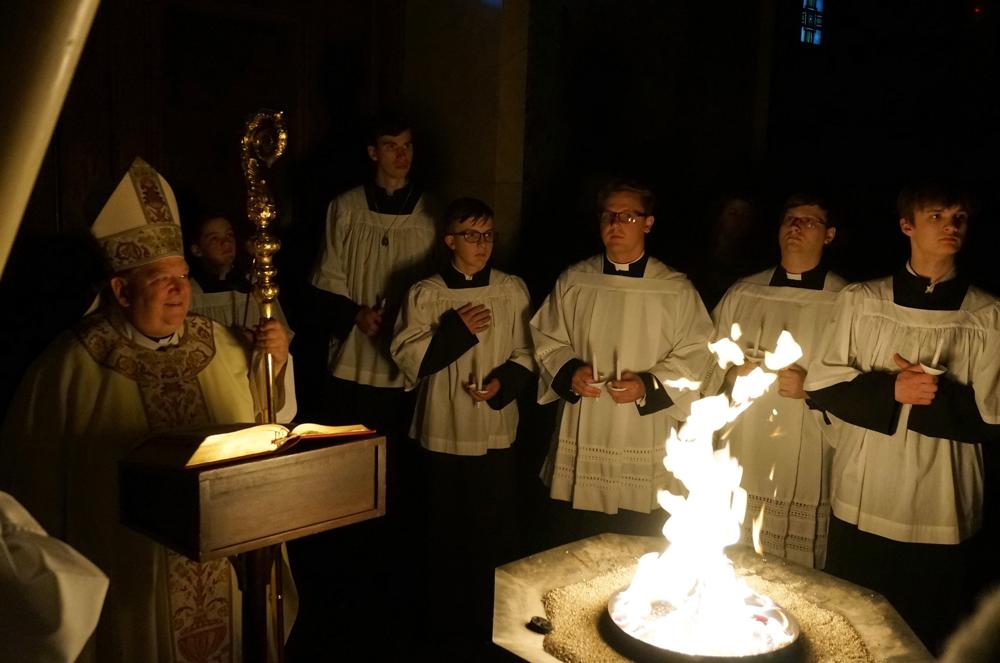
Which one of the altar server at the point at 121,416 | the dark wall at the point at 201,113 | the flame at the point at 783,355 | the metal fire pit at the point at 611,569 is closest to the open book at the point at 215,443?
the altar server at the point at 121,416

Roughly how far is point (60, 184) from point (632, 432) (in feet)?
9.93

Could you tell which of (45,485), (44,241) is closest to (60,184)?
(44,241)

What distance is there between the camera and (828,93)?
6625 millimetres

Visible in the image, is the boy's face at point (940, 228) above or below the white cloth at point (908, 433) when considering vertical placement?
above

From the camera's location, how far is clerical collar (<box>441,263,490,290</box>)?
480cm

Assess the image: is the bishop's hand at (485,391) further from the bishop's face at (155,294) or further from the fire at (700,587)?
the bishop's face at (155,294)

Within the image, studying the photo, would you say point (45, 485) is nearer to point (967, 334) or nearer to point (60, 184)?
point (60, 184)

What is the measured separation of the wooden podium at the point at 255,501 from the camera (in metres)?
2.39

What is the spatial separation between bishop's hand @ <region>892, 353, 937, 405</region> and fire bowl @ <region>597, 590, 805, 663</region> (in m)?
1.39

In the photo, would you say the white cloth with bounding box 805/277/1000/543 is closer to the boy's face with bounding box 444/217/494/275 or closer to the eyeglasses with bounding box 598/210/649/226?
the eyeglasses with bounding box 598/210/649/226

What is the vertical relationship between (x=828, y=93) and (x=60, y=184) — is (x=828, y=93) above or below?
above

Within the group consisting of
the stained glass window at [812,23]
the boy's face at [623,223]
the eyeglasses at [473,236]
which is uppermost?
the stained glass window at [812,23]

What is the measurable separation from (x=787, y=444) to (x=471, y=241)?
1800 mm

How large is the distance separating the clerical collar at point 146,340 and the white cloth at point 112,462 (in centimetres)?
2
